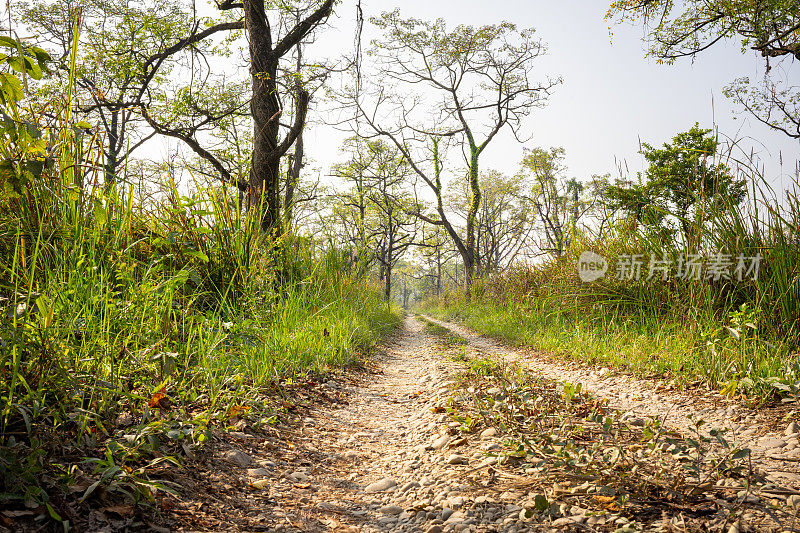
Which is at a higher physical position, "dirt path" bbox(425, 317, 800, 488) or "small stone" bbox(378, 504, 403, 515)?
"dirt path" bbox(425, 317, 800, 488)

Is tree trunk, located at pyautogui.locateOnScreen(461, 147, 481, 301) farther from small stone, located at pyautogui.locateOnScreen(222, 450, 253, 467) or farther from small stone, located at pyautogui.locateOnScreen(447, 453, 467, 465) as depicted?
small stone, located at pyautogui.locateOnScreen(222, 450, 253, 467)

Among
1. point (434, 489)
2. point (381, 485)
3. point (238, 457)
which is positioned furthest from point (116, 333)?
point (434, 489)

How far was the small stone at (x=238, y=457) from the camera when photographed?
85.0 inches

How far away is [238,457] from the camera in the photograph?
2.19 m

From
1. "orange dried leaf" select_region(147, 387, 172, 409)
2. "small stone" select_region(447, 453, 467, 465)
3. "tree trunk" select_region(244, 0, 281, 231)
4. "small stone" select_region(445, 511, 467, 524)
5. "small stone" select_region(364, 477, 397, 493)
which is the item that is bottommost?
"small stone" select_region(364, 477, 397, 493)

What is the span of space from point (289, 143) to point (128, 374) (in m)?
4.20

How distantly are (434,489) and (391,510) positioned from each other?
23 cm

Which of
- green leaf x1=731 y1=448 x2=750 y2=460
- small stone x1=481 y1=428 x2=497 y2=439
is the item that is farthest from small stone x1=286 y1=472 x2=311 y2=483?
green leaf x1=731 y1=448 x2=750 y2=460

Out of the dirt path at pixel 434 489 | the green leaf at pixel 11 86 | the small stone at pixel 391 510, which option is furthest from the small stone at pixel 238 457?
the green leaf at pixel 11 86

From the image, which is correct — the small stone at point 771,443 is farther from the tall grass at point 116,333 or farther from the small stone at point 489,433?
the tall grass at point 116,333

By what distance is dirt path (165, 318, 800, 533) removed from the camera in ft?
5.16

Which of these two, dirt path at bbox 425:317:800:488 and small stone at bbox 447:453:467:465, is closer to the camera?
dirt path at bbox 425:317:800:488

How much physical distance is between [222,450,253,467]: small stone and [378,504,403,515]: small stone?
759 mm

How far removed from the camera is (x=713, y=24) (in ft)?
36.1
